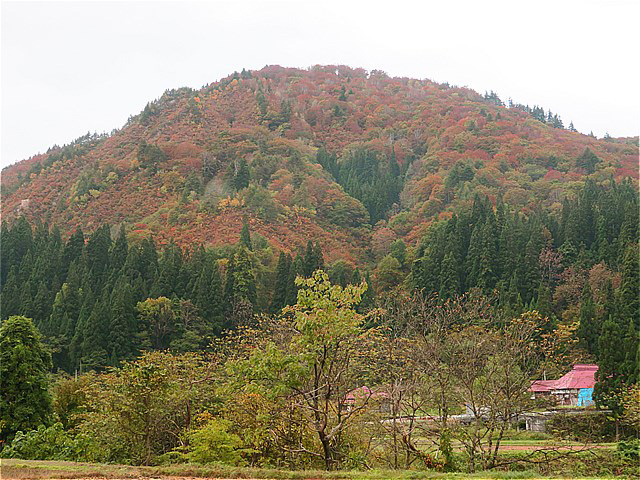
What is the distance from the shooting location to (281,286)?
53.4 m

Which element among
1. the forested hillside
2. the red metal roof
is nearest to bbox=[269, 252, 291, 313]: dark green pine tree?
the forested hillside

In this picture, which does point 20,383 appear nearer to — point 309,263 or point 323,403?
point 323,403

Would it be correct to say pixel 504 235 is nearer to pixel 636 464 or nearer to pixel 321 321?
pixel 636 464

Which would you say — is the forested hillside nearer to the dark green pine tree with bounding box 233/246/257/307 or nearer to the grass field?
the dark green pine tree with bounding box 233/246/257/307

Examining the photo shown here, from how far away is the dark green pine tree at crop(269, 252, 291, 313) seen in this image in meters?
52.3

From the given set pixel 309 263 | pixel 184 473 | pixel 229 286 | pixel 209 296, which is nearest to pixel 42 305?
pixel 209 296

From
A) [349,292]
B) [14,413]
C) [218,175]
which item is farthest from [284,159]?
[349,292]

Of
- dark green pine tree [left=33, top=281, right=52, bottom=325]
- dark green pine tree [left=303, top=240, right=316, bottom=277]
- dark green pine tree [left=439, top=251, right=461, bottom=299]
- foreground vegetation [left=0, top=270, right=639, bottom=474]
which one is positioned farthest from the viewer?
dark green pine tree [left=303, top=240, right=316, bottom=277]

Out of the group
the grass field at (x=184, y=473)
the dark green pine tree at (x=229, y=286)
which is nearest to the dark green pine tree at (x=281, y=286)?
the dark green pine tree at (x=229, y=286)

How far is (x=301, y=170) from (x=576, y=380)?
61592 mm

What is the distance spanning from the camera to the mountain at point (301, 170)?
74.8 metres

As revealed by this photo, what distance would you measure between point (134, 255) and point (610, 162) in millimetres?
64014

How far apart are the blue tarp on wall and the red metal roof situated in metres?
0.30

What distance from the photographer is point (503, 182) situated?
274 ft
